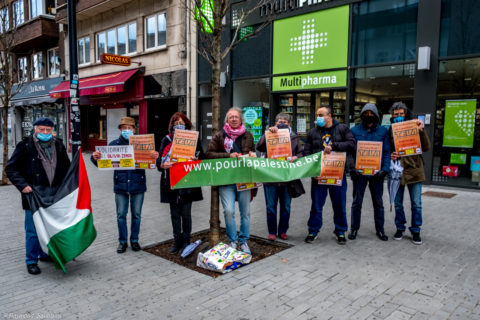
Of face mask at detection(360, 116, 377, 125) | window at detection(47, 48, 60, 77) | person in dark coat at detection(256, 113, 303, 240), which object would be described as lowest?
person in dark coat at detection(256, 113, 303, 240)

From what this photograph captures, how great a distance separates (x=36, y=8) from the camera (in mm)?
23219

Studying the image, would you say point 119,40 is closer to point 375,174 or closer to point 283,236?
point 283,236

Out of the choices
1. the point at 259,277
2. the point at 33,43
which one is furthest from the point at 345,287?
the point at 33,43

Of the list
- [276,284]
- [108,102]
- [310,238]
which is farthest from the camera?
[108,102]

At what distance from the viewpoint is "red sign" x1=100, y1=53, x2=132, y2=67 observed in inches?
597

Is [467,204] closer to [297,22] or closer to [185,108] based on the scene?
[297,22]

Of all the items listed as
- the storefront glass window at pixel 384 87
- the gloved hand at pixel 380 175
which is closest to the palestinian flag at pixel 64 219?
the gloved hand at pixel 380 175

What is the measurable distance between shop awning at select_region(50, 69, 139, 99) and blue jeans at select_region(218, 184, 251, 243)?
13.0 meters

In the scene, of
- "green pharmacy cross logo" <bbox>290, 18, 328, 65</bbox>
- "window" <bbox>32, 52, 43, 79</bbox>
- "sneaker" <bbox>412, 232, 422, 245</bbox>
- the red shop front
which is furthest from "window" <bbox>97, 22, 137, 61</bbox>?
"sneaker" <bbox>412, 232, 422, 245</bbox>

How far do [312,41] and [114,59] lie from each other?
8528 mm

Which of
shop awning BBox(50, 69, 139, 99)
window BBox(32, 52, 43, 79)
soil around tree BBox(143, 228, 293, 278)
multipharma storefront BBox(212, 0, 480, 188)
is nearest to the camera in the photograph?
soil around tree BBox(143, 228, 293, 278)

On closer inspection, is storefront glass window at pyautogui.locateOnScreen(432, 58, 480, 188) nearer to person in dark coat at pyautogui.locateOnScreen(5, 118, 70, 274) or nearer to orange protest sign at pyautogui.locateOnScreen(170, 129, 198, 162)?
orange protest sign at pyautogui.locateOnScreen(170, 129, 198, 162)

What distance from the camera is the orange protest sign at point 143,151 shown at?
5.09 meters

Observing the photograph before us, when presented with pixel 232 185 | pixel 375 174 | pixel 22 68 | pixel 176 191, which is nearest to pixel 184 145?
pixel 176 191
